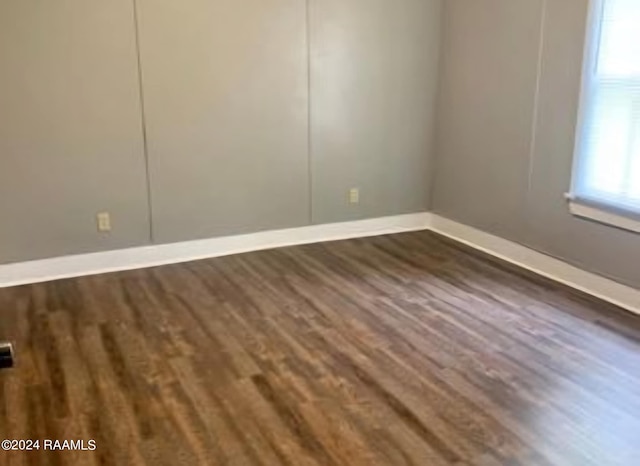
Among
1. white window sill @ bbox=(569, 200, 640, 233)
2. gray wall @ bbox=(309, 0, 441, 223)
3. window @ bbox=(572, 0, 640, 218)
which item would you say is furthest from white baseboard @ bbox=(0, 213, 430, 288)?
window @ bbox=(572, 0, 640, 218)

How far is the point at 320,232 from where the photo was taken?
517cm

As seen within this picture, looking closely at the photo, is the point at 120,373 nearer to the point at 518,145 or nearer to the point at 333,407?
the point at 333,407

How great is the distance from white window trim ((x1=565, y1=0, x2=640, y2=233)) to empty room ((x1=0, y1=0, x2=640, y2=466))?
0.05 ft

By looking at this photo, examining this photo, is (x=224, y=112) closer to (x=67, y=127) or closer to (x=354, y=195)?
(x=67, y=127)

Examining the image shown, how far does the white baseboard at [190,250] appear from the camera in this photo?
4293mm

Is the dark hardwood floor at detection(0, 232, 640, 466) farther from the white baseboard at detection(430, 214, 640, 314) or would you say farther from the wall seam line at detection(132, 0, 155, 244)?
the wall seam line at detection(132, 0, 155, 244)

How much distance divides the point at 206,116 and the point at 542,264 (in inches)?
100

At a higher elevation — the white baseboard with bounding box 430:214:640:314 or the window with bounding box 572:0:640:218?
the window with bounding box 572:0:640:218

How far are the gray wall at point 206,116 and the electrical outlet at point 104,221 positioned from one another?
0.04 metres

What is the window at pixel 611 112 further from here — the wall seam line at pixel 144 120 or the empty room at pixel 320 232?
the wall seam line at pixel 144 120

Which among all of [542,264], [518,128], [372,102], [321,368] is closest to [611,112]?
[518,128]

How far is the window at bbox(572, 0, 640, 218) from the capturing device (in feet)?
12.0

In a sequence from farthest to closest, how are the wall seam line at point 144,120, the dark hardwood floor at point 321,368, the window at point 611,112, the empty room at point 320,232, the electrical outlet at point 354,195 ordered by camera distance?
the electrical outlet at point 354,195, the wall seam line at point 144,120, the window at point 611,112, the empty room at point 320,232, the dark hardwood floor at point 321,368

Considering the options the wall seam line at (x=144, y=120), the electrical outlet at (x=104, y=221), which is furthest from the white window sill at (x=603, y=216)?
the electrical outlet at (x=104, y=221)
